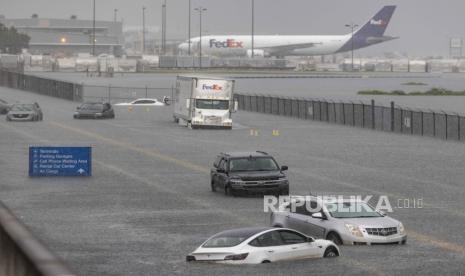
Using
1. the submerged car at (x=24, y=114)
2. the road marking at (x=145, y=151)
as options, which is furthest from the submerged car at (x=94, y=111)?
the road marking at (x=145, y=151)

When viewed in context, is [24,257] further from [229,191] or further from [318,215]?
[229,191]

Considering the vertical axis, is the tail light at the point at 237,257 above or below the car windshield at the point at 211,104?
below

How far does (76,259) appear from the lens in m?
21.6

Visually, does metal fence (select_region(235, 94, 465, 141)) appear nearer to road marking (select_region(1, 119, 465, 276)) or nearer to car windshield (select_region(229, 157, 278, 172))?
road marking (select_region(1, 119, 465, 276))

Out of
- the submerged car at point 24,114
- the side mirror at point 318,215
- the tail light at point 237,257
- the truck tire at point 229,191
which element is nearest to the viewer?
the tail light at point 237,257

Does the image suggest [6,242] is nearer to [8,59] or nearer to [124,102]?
[124,102]

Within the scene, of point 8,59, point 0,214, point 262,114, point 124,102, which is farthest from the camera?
point 8,59

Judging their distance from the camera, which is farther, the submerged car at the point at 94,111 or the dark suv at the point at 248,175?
the submerged car at the point at 94,111

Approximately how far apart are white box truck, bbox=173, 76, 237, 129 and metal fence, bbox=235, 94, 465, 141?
9.54 meters

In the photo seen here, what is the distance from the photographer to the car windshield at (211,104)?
233ft

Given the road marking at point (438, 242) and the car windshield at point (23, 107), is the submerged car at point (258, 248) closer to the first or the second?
the road marking at point (438, 242)

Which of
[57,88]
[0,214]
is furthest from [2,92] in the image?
[0,214]

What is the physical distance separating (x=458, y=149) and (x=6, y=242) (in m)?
51.7

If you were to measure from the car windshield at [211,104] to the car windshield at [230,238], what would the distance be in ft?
164
